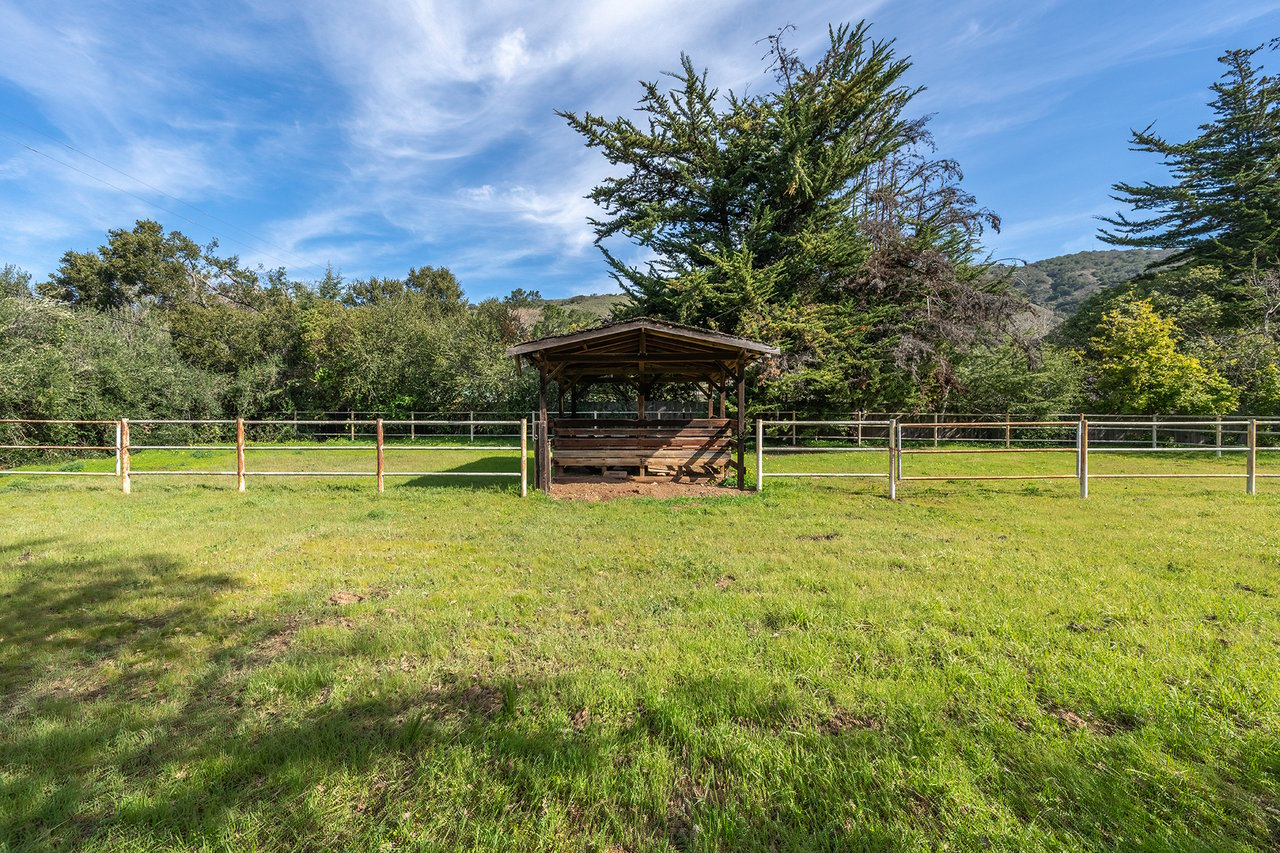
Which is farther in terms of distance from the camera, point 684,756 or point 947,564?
point 947,564

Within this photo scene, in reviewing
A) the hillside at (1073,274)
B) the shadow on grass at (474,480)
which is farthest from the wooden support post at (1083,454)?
the hillside at (1073,274)

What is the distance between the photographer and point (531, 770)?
201cm

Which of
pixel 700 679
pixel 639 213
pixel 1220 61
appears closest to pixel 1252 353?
pixel 1220 61

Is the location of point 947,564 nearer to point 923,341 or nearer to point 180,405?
point 923,341

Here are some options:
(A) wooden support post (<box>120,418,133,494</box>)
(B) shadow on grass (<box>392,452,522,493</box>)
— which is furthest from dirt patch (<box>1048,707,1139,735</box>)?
(A) wooden support post (<box>120,418,133,494</box>)

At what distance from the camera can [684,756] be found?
2.12 metres

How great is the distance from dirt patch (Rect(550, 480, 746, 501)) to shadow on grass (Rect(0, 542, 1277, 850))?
5.94 m

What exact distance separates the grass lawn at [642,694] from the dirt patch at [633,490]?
3.28 m

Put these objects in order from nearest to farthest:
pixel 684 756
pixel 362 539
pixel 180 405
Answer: pixel 684 756 → pixel 362 539 → pixel 180 405

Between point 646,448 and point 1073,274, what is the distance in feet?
359

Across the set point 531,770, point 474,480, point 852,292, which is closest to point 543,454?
point 474,480

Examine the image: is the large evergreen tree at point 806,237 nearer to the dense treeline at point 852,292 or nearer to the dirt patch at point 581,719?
the dense treeline at point 852,292

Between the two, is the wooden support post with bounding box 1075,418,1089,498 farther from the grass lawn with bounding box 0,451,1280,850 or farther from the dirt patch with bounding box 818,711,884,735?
the dirt patch with bounding box 818,711,884,735

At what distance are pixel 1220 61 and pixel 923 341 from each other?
22.5 m
